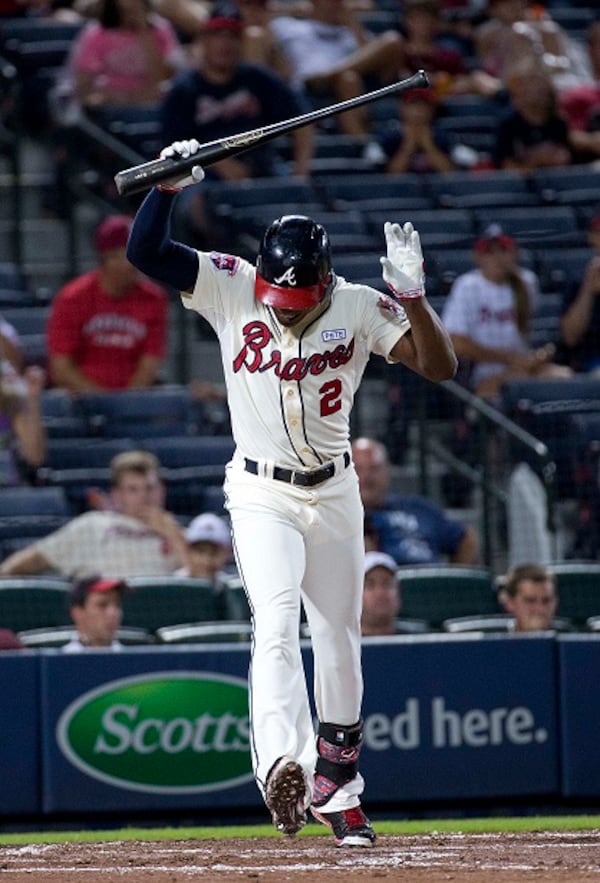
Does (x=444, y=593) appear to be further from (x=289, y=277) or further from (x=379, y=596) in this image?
(x=289, y=277)

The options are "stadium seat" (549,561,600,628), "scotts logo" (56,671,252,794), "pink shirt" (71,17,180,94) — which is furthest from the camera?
"pink shirt" (71,17,180,94)

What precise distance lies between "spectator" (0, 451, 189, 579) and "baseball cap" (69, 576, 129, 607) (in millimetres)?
935

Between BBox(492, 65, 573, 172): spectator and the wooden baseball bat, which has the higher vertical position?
BBox(492, 65, 573, 172): spectator

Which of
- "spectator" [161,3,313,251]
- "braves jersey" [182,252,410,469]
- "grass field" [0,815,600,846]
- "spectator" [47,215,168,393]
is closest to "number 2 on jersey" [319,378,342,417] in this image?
"braves jersey" [182,252,410,469]

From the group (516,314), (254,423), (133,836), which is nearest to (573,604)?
(516,314)

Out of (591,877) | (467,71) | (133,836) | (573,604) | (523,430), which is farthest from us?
(467,71)

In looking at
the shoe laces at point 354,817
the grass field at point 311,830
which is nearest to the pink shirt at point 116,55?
the grass field at point 311,830

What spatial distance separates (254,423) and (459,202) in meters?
6.43

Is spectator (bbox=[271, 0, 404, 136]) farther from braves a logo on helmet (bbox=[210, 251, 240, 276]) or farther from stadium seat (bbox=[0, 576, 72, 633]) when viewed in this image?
braves a logo on helmet (bbox=[210, 251, 240, 276])

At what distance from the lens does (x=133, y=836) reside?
23.6 feet

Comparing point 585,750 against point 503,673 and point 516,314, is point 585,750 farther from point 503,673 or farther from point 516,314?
point 516,314

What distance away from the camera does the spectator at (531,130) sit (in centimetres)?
1248

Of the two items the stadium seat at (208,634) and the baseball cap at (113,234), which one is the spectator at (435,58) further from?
the stadium seat at (208,634)

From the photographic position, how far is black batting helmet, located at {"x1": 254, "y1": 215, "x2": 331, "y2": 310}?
226 inches
